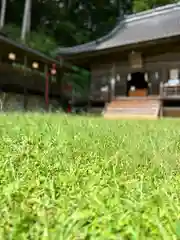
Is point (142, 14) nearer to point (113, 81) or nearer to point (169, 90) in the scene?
point (113, 81)

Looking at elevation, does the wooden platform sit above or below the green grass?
above

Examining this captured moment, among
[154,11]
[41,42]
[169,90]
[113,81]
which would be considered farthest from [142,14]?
[41,42]

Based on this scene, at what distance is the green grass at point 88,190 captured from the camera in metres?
1.29

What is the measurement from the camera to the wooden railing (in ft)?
45.9

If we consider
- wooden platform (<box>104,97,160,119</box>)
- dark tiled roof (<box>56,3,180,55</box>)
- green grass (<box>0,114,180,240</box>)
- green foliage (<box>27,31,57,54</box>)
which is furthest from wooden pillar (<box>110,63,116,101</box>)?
green grass (<box>0,114,180,240</box>)

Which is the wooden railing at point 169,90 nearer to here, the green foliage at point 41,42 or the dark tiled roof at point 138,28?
the dark tiled roof at point 138,28

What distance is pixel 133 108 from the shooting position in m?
14.0

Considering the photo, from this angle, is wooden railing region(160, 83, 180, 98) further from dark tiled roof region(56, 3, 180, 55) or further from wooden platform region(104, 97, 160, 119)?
dark tiled roof region(56, 3, 180, 55)

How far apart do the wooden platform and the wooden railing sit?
0.48 m

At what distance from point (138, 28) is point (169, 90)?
15.4 ft

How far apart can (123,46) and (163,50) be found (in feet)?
6.41

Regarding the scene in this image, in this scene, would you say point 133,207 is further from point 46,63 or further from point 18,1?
point 18,1

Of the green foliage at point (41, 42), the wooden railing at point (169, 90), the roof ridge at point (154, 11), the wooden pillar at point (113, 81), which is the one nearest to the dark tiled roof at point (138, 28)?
the roof ridge at point (154, 11)

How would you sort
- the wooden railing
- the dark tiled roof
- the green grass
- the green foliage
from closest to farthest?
the green grass < the wooden railing < the dark tiled roof < the green foliage
